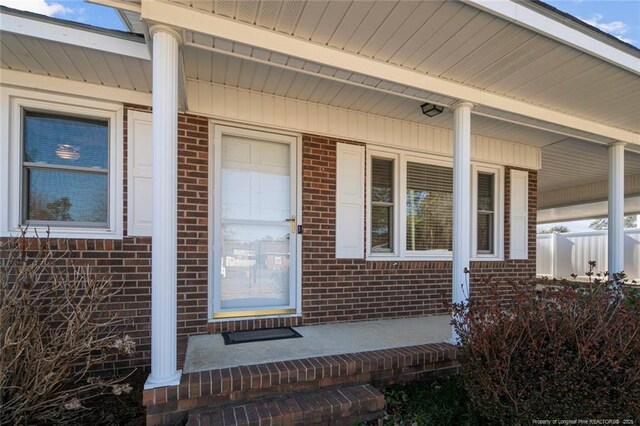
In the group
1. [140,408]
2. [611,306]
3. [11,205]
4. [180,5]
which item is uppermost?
[180,5]

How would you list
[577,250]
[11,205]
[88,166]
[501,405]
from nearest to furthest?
[501,405] < [11,205] < [88,166] < [577,250]

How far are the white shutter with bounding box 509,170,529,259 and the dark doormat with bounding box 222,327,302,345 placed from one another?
3.74 metres

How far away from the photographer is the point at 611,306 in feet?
8.51

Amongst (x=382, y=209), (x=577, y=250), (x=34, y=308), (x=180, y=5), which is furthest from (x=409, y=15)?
(x=577, y=250)

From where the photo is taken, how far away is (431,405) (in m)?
2.70

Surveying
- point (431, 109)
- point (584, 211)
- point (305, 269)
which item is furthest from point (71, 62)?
point (584, 211)

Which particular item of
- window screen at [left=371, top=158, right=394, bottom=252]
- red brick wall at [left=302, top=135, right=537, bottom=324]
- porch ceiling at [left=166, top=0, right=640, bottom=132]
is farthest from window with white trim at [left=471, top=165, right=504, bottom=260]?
porch ceiling at [left=166, top=0, right=640, bottom=132]

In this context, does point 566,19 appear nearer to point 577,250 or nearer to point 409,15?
point 409,15

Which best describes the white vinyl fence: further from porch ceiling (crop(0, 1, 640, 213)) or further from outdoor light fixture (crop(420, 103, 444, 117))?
outdoor light fixture (crop(420, 103, 444, 117))

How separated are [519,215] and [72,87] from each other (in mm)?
5973

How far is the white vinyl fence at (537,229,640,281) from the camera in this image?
39.9ft

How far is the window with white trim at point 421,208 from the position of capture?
457cm

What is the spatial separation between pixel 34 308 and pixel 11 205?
110 centimetres

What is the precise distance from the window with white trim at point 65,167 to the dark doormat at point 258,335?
1.46 meters
